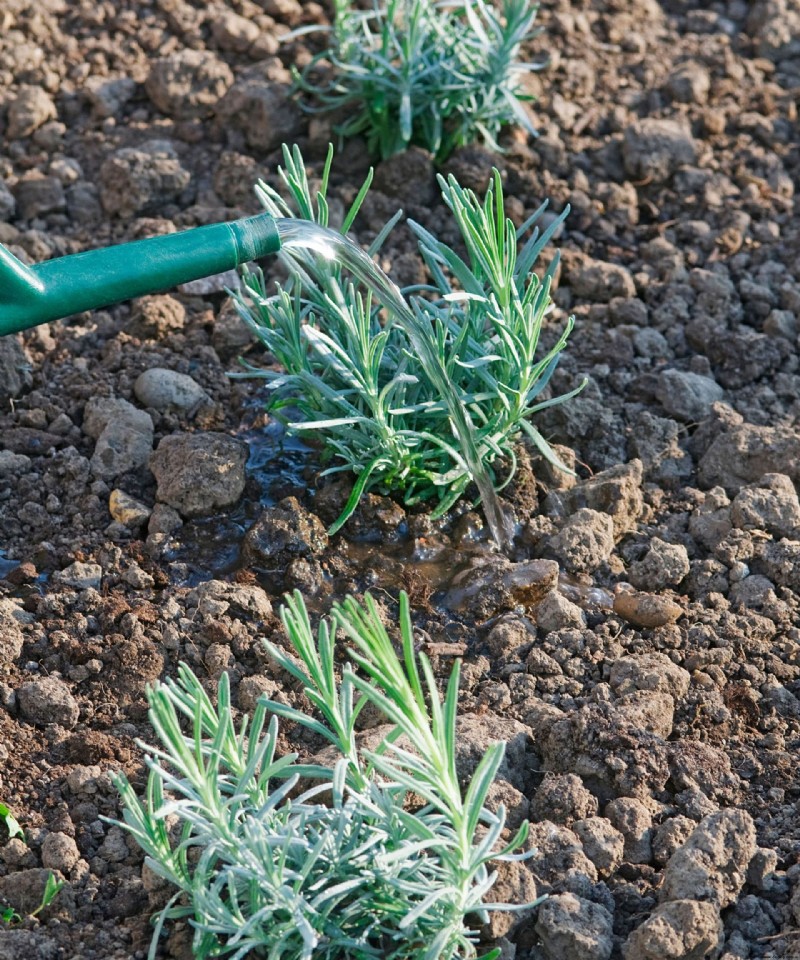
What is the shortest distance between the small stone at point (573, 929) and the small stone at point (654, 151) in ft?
7.81

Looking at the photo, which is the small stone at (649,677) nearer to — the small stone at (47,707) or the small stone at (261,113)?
the small stone at (47,707)

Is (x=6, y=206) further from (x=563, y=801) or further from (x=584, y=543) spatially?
(x=563, y=801)

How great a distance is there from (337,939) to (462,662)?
0.74m

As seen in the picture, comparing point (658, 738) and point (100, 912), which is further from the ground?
point (658, 738)

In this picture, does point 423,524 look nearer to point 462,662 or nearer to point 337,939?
point 462,662

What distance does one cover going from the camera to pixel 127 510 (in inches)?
112

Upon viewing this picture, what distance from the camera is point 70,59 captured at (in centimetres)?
399

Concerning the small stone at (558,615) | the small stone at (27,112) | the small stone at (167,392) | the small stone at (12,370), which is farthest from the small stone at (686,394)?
the small stone at (27,112)

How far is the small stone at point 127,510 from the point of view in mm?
2842

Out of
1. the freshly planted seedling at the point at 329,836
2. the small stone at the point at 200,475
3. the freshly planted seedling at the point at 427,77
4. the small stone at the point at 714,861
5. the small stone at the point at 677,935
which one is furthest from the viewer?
the freshly planted seedling at the point at 427,77

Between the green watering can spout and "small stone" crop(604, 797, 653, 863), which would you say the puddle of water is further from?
"small stone" crop(604, 797, 653, 863)

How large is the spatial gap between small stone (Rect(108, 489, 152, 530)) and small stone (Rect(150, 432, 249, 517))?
5cm

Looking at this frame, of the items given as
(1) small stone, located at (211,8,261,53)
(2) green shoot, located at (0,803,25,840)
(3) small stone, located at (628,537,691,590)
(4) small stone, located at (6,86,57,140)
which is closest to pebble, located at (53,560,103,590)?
(2) green shoot, located at (0,803,25,840)

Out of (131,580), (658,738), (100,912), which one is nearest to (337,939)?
(100,912)
